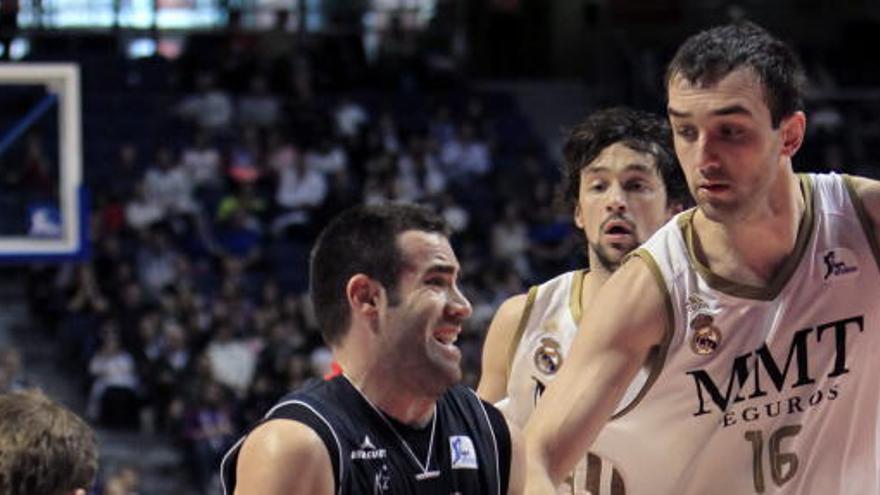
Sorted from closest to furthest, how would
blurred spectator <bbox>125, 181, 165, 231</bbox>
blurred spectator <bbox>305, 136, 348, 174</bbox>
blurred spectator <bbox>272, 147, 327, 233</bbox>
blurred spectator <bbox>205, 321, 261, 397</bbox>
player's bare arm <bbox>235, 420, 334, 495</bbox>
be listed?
1. player's bare arm <bbox>235, 420, 334, 495</bbox>
2. blurred spectator <bbox>205, 321, 261, 397</bbox>
3. blurred spectator <bbox>125, 181, 165, 231</bbox>
4. blurred spectator <bbox>272, 147, 327, 233</bbox>
5. blurred spectator <bbox>305, 136, 348, 174</bbox>

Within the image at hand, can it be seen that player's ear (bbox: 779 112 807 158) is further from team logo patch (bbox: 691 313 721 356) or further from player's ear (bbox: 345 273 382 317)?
player's ear (bbox: 345 273 382 317)

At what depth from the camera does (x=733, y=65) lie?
4184 millimetres

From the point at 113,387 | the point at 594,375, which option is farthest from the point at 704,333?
the point at 113,387

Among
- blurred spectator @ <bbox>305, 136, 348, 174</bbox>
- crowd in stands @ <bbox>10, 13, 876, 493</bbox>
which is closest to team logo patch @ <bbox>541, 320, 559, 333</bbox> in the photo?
crowd in stands @ <bbox>10, 13, 876, 493</bbox>

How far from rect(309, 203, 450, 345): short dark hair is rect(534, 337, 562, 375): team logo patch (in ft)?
4.57

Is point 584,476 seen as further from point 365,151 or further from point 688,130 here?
point 365,151

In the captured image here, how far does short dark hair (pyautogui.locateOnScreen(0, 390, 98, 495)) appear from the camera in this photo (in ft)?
10.2

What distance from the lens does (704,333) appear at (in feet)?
14.4

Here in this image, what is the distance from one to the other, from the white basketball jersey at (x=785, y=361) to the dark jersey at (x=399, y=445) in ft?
1.97

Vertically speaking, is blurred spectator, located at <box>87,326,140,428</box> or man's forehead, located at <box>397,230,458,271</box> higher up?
man's forehead, located at <box>397,230,458,271</box>

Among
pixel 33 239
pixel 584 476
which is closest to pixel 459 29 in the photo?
pixel 33 239

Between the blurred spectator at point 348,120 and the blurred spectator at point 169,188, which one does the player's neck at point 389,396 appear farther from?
the blurred spectator at point 348,120

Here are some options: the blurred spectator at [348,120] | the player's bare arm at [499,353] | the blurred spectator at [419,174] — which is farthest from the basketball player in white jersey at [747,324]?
the blurred spectator at [348,120]

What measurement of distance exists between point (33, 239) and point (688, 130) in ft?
16.7
